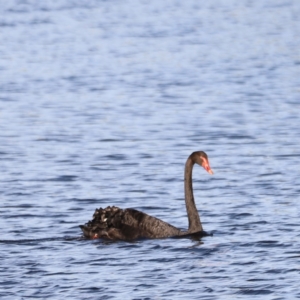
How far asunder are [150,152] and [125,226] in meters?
5.63

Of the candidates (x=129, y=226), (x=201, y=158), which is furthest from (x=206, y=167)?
(x=129, y=226)

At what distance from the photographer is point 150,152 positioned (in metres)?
17.9

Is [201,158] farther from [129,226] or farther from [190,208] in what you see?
[129,226]

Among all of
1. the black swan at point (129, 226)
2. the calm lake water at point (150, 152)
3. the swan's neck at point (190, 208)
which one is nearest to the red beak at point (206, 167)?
the black swan at point (129, 226)

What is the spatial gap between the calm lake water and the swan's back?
0.15m

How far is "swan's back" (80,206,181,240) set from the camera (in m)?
12.2

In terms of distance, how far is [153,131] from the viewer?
786 inches

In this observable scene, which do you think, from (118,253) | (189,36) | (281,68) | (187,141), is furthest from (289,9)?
(118,253)

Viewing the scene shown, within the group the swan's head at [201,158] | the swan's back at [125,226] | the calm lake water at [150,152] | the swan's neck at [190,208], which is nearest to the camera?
the calm lake water at [150,152]

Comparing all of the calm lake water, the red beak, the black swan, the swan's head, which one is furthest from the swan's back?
the swan's head

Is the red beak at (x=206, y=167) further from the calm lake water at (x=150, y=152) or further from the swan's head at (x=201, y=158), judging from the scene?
the calm lake water at (x=150, y=152)

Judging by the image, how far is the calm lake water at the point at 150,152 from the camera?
34.7 ft

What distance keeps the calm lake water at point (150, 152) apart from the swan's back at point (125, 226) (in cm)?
15

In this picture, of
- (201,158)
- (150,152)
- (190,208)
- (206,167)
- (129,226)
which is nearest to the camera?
(129,226)
